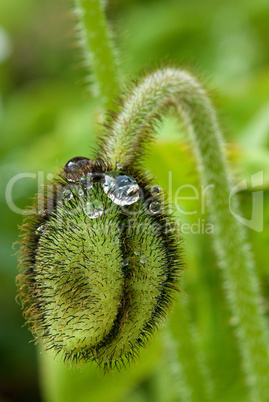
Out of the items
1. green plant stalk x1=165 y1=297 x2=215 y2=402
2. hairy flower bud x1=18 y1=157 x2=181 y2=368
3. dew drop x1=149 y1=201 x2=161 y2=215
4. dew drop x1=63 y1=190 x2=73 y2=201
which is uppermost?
dew drop x1=63 y1=190 x2=73 y2=201

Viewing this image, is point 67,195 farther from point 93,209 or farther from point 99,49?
point 99,49

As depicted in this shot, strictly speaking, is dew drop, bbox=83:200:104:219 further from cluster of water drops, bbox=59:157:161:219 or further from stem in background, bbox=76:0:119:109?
stem in background, bbox=76:0:119:109

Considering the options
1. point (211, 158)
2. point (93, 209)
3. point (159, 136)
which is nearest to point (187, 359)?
point (211, 158)

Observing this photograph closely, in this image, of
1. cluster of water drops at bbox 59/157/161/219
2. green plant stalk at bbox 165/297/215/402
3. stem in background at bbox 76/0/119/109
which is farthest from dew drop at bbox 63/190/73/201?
green plant stalk at bbox 165/297/215/402

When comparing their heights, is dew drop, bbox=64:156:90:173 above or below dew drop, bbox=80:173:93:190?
above

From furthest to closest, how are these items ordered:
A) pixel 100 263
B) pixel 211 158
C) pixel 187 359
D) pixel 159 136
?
pixel 159 136 → pixel 187 359 → pixel 211 158 → pixel 100 263

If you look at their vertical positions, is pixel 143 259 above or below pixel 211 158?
below
